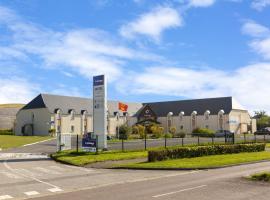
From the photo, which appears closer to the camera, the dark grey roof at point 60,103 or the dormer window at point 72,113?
the dark grey roof at point 60,103

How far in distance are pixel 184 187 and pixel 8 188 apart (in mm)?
6874

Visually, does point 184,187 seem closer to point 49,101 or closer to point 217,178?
point 217,178

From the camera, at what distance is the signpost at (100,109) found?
36.4 m

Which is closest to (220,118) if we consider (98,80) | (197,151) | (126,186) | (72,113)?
(72,113)

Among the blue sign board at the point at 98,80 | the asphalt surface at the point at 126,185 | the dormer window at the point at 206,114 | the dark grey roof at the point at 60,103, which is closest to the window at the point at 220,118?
the dormer window at the point at 206,114

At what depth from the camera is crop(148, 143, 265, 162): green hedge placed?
27734 mm

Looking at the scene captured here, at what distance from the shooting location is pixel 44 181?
61.1 ft

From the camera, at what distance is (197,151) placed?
31016 mm

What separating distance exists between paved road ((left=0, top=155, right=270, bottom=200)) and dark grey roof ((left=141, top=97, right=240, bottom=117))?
7989 centimetres

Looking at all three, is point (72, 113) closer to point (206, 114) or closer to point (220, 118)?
point (206, 114)

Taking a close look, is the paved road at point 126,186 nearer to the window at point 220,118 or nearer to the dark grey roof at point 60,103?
the dark grey roof at point 60,103

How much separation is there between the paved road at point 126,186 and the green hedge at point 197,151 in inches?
205

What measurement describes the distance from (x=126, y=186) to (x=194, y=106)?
90.0 m

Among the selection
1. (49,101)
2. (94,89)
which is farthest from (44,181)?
(49,101)
